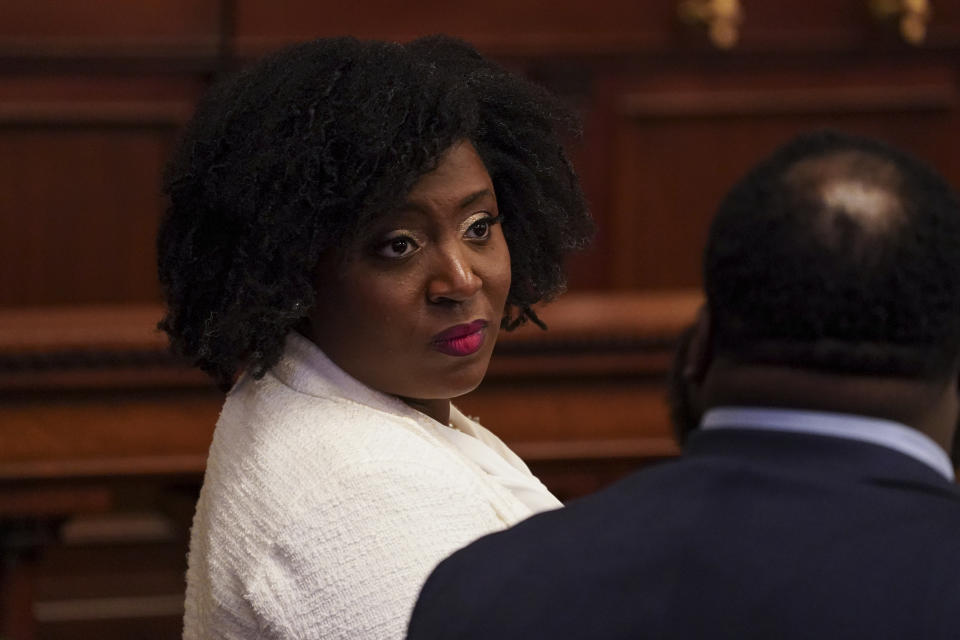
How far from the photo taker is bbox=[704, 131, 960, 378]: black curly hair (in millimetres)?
980

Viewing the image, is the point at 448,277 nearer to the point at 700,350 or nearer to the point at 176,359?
the point at 700,350

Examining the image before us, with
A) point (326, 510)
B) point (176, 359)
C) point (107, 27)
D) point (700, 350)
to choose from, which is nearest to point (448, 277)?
point (326, 510)

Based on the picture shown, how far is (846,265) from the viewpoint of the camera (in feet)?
3.21

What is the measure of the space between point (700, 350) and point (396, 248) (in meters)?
0.68

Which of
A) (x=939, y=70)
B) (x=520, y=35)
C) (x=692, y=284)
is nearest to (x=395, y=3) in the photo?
(x=520, y=35)

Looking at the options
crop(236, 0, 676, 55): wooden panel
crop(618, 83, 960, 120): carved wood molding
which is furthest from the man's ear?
crop(618, 83, 960, 120): carved wood molding

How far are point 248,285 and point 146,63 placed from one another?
7.90 feet

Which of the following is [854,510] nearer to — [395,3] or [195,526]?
[195,526]

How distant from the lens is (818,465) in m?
1.00

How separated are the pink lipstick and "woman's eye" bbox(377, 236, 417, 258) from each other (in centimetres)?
10

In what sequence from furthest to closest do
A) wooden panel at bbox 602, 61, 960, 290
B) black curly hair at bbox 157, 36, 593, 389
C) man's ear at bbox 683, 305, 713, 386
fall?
wooden panel at bbox 602, 61, 960, 290
black curly hair at bbox 157, 36, 593, 389
man's ear at bbox 683, 305, 713, 386

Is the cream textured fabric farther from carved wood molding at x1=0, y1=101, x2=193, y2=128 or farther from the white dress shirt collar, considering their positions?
carved wood molding at x1=0, y1=101, x2=193, y2=128

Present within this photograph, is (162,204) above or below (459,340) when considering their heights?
below

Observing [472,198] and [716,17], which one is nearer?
[472,198]
